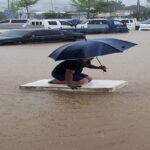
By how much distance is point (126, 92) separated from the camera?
1198 centimetres

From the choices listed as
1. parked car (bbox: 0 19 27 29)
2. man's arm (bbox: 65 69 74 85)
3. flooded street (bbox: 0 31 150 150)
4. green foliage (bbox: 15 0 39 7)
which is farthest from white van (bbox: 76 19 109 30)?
man's arm (bbox: 65 69 74 85)

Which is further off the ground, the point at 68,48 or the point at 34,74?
the point at 68,48

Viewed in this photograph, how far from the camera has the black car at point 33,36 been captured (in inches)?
1268

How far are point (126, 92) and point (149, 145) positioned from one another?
4.56m

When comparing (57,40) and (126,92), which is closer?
(126,92)

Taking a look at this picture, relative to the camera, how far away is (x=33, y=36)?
109ft

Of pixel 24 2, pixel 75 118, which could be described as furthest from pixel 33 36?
pixel 24 2

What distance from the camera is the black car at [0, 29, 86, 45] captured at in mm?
32219

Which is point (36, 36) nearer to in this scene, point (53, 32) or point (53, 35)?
point (53, 35)

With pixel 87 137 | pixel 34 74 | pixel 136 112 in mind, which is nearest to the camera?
pixel 87 137

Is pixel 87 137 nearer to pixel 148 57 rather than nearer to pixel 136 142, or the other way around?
pixel 136 142

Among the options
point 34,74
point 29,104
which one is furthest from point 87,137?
point 34,74

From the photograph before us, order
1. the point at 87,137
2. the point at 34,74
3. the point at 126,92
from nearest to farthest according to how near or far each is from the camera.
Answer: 1. the point at 87,137
2. the point at 126,92
3. the point at 34,74

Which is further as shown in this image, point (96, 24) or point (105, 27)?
point (96, 24)
